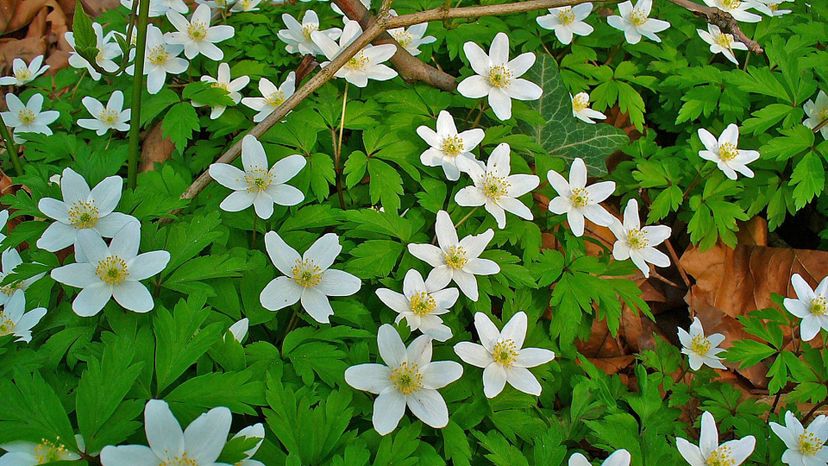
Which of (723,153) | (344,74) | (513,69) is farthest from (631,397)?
(344,74)

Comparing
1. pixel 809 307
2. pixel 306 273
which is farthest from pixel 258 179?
pixel 809 307

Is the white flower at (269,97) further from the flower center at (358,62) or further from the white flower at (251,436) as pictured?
the white flower at (251,436)

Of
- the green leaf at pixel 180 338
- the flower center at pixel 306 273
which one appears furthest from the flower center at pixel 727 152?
the green leaf at pixel 180 338

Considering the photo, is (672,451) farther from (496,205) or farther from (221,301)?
(221,301)

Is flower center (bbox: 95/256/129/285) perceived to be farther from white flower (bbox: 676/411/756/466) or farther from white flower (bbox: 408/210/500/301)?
white flower (bbox: 676/411/756/466)

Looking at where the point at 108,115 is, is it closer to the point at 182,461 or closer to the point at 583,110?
the point at 182,461

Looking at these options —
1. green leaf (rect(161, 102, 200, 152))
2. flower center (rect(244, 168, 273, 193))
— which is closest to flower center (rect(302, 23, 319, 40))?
green leaf (rect(161, 102, 200, 152))
